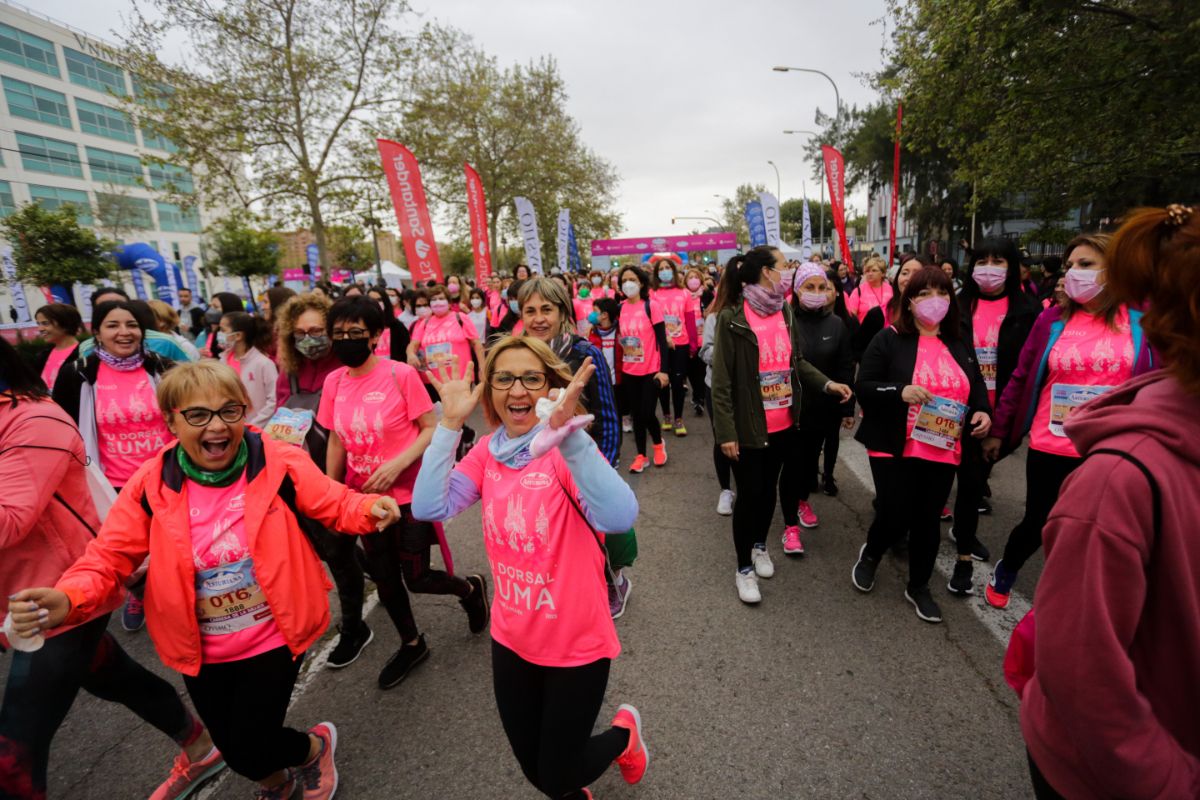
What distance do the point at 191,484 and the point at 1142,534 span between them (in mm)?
2581

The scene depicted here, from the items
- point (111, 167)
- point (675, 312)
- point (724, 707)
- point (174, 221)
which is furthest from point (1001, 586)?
point (174, 221)

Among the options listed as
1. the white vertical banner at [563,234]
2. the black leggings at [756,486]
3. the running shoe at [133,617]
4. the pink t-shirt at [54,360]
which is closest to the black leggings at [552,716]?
the black leggings at [756,486]

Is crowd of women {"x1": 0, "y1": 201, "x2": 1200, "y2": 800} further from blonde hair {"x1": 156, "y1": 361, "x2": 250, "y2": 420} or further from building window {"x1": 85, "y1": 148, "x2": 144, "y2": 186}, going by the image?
building window {"x1": 85, "y1": 148, "x2": 144, "y2": 186}

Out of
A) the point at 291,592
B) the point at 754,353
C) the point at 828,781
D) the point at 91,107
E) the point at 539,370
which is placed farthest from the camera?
the point at 91,107

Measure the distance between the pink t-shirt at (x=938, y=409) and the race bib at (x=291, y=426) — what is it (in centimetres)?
336

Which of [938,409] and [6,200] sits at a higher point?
[6,200]

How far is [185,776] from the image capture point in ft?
7.98

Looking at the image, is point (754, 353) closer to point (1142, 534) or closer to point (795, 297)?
point (795, 297)

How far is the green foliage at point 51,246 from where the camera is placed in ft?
56.9

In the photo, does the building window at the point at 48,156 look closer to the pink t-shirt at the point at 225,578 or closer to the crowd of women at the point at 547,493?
the crowd of women at the point at 547,493

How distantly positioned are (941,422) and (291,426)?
3565 millimetres

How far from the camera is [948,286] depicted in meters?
3.14

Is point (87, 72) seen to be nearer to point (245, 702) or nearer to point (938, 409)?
point (245, 702)

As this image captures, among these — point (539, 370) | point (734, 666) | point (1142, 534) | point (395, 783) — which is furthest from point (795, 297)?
point (395, 783)
